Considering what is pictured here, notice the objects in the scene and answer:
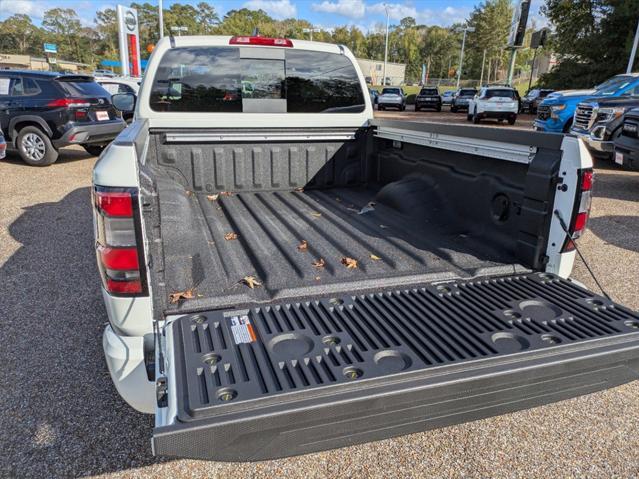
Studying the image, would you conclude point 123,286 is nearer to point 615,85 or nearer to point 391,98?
point 615,85

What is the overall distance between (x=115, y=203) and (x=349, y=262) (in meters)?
1.43

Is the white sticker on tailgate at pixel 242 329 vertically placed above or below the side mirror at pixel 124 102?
below

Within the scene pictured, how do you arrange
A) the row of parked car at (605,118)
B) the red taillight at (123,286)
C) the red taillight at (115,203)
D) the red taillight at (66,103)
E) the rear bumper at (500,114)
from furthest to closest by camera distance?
1. the rear bumper at (500,114)
2. the red taillight at (66,103)
3. the row of parked car at (605,118)
4. the red taillight at (123,286)
5. the red taillight at (115,203)

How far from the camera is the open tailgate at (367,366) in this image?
4.60 ft

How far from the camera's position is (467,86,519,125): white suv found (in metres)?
21.5

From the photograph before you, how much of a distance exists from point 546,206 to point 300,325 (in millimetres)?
1515

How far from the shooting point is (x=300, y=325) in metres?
1.92

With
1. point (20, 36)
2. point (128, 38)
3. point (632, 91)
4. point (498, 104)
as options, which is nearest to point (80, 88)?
point (632, 91)

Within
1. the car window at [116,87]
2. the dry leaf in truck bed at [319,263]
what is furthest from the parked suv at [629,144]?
the car window at [116,87]

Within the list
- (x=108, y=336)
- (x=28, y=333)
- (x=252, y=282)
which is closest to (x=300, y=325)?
(x=252, y=282)

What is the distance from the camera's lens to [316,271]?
2625 millimetres

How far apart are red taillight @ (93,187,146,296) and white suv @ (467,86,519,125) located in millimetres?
22695

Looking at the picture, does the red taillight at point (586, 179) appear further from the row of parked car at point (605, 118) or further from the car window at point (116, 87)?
the car window at point (116, 87)

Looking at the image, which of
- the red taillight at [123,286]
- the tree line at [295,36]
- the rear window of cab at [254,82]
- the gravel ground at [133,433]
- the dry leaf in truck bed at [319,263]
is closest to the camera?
the red taillight at [123,286]
